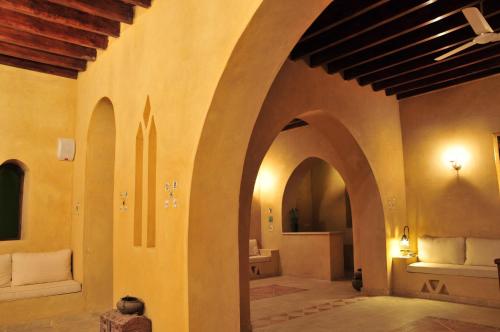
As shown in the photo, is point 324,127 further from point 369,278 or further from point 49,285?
point 49,285

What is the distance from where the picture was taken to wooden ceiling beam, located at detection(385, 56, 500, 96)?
6.36 meters

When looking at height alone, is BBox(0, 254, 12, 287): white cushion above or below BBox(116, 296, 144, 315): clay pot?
above

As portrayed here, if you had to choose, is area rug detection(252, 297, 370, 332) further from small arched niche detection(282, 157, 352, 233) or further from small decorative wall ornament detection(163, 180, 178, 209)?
small arched niche detection(282, 157, 352, 233)

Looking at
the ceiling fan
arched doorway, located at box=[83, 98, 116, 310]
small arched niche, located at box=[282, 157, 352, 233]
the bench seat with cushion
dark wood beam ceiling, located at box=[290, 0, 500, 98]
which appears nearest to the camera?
the ceiling fan

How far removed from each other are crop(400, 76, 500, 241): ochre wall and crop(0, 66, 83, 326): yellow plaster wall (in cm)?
622

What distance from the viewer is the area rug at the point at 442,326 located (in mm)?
4969

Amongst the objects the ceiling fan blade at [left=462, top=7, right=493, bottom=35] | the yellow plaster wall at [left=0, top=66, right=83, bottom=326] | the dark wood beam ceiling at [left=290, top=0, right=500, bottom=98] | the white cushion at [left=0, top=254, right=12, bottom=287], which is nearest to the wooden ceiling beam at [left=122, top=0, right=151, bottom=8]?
the dark wood beam ceiling at [left=290, top=0, right=500, bottom=98]

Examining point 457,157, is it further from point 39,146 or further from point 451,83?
point 39,146

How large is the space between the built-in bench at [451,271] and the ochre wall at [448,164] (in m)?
0.32

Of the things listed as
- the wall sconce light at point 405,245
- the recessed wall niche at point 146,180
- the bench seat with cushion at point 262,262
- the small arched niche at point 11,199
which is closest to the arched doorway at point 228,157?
the recessed wall niche at point 146,180

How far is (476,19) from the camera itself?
4.09 metres

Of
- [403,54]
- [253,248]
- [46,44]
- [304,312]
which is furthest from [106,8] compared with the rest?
[253,248]

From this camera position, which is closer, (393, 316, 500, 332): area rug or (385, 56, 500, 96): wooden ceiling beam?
(393, 316, 500, 332): area rug

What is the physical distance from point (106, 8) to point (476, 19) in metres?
4.04
